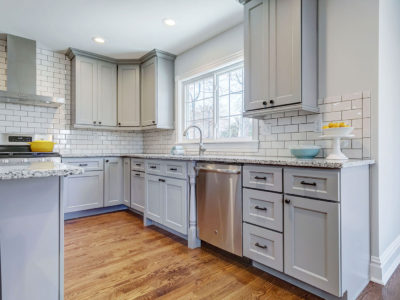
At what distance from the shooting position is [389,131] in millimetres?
1913

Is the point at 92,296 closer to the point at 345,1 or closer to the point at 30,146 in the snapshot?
the point at 30,146

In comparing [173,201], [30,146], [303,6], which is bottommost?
[173,201]

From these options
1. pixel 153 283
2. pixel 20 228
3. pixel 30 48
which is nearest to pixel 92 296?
pixel 153 283

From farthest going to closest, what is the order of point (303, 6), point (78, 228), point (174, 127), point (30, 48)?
point (174, 127)
point (30, 48)
point (78, 228)
point (303, 6)

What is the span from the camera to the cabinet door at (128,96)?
400 cm

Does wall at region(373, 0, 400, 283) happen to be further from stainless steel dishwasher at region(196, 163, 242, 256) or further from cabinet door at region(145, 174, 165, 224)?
cabinet door at region(145, 174, 165, 224)

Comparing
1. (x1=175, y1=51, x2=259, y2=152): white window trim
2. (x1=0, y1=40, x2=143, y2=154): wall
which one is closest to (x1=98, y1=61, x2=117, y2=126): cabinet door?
(x1=0, y1=40, x2=143, y2=154): wall

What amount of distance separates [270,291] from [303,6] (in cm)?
217

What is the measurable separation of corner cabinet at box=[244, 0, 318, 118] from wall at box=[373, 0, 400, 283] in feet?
1.54

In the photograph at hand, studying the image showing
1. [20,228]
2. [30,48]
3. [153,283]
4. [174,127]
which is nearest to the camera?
[20,228]

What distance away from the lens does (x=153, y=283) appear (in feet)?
5.71

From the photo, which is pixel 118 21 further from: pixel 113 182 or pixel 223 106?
pixel 113 182

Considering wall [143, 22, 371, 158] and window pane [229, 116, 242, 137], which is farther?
window pane [229, 116, 242, 137]

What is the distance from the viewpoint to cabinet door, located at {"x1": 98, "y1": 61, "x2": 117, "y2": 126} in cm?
385
